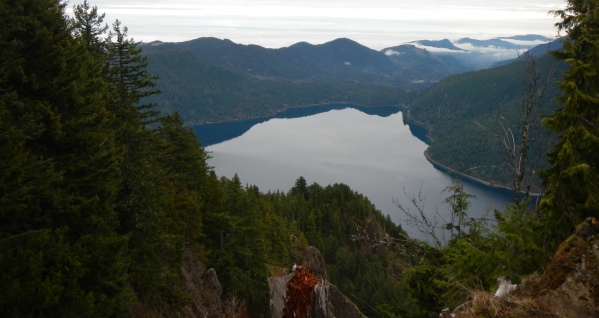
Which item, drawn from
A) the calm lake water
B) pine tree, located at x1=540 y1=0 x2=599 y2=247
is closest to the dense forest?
pine tree, located at x1=540 y1=0 x2=599 y2=247

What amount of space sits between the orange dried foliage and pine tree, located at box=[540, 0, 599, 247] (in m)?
5.81

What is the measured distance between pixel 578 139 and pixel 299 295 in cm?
694

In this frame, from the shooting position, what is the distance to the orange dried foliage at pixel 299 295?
7145 mm

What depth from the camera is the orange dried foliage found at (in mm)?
7145

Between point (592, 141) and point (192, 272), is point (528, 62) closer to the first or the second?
point (592, 141)

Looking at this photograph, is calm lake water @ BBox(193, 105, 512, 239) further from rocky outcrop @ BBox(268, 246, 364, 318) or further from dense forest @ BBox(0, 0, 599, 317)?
rocky outcrop @ BBox(268, 246, 364, 318)

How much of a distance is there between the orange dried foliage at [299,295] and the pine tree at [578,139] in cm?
581

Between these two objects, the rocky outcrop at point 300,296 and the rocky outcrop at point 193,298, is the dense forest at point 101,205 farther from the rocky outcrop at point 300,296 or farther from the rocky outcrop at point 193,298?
the rocky outcrop at point 300,296

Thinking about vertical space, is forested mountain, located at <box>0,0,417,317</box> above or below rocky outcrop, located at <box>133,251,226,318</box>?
above

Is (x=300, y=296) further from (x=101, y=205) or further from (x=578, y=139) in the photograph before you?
(x=101, y=205)

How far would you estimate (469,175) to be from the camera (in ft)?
605

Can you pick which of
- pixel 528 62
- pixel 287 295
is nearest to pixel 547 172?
pixel 528 62

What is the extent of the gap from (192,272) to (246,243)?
5399 mm

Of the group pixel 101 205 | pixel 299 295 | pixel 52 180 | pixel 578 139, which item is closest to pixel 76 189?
pixel 101 205
